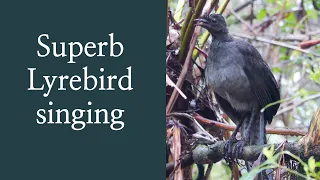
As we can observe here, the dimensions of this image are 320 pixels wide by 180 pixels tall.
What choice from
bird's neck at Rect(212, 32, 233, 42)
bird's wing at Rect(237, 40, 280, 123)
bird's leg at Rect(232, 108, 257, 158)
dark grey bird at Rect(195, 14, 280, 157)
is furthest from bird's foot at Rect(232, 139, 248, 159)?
bird's neck at Rect(212, 32, 233, 42)

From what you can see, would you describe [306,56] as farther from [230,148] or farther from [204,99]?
[230,148]

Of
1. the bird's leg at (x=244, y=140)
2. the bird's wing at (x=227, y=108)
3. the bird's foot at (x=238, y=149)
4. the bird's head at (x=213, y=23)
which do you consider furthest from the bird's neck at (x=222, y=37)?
the bird's foot at (x=238, y=149)

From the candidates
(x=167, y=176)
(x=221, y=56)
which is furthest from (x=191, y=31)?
(x=167, y=176)

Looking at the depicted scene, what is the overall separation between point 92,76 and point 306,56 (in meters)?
2.34

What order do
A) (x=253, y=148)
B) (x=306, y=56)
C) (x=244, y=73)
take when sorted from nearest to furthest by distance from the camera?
(x=253, y=148) < (x=244, y=73) < (x=306, y=56)

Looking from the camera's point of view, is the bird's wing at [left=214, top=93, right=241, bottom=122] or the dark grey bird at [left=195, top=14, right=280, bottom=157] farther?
the bird's wing at [left=214, top=93, right=241, bottom=122]

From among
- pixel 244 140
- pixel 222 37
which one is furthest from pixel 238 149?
pixel 222 37

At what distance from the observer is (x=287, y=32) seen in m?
6.22

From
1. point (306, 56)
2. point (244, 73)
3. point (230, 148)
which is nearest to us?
point (230, 148)

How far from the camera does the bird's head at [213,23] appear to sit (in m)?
4.21

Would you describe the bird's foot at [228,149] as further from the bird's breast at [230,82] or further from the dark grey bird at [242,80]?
the bird's breast at [230,82]

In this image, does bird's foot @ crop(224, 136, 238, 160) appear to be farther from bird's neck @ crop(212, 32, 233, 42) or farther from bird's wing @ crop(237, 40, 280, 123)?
bird's neck @ crop(212, 32, 233, 42)

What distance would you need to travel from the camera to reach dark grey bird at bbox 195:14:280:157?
417cm

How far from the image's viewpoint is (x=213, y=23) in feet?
14.1
